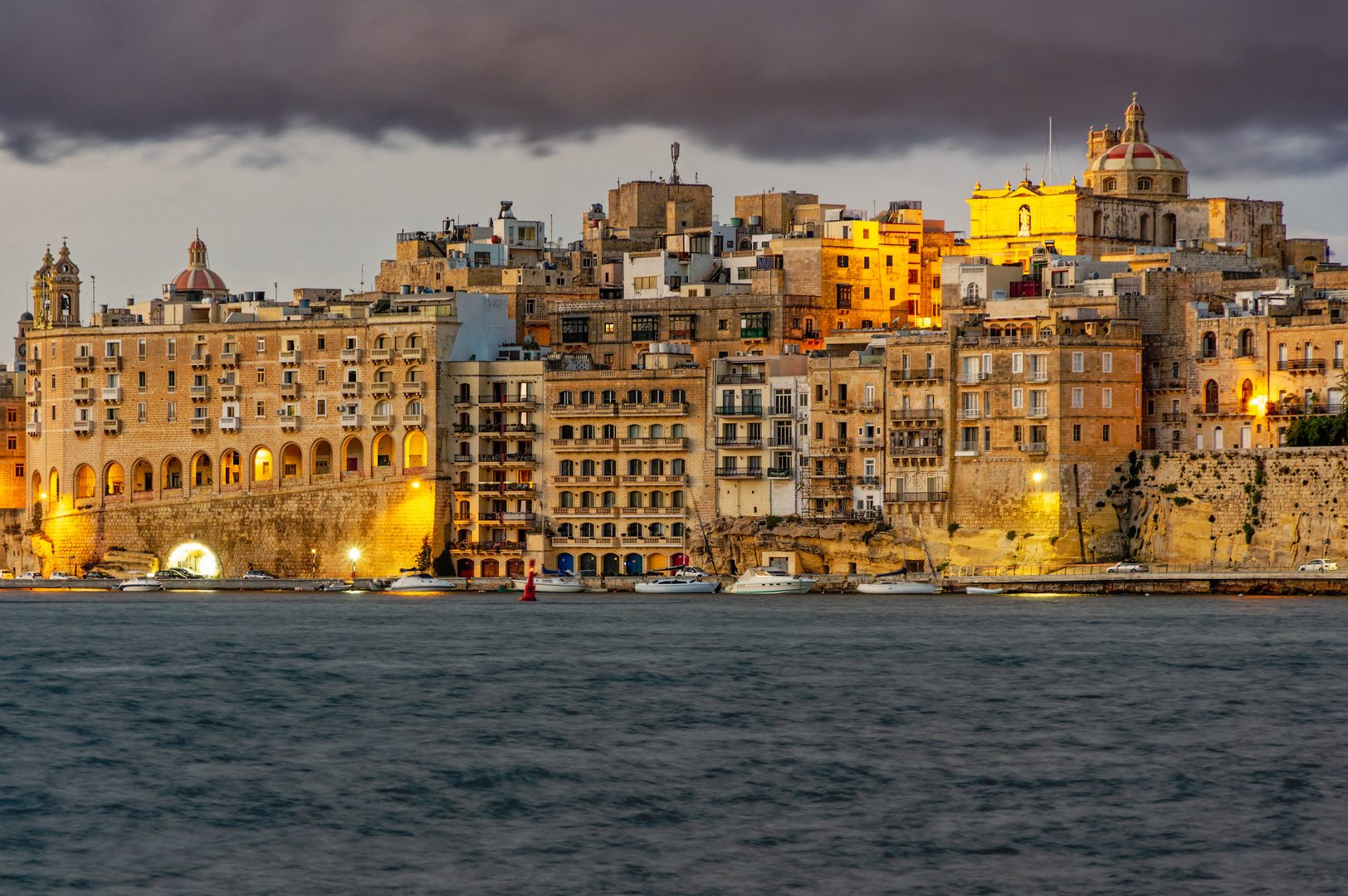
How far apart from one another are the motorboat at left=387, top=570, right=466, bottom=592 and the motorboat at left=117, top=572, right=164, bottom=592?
1111 cm

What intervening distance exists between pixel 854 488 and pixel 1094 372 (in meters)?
10.9

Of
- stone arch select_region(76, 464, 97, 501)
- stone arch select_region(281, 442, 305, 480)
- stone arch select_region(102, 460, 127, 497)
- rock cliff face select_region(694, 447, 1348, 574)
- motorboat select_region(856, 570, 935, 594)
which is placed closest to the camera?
rock cliff face select_region(694, 447, 1348, 574)

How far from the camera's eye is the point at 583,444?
94375mm

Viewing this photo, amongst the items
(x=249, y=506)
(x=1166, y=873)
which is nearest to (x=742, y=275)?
(x=249, y=506)

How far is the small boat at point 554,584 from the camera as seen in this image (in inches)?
3625

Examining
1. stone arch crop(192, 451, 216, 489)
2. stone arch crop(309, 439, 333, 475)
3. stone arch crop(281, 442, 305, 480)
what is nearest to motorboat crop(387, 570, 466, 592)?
stone arch crop(309, 439, 333, 475)

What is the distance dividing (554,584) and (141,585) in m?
19.1

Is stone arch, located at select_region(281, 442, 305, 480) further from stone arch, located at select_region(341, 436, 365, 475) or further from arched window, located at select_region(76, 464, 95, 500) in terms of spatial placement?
arched window, located at select_region(76, 464, 95, 500)

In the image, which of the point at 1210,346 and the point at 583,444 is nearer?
the point at 1210,346

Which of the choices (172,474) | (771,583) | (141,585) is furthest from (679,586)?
(172,474)

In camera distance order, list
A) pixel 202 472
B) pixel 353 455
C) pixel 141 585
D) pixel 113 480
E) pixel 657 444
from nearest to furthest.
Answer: pixel 657 444, pixel 141 585, pixel 353 455, pixel 202 472, pixel 113 480

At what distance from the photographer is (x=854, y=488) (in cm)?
8931

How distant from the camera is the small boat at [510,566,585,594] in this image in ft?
302

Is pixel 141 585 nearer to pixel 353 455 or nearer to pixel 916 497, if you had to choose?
pixel 353 455
